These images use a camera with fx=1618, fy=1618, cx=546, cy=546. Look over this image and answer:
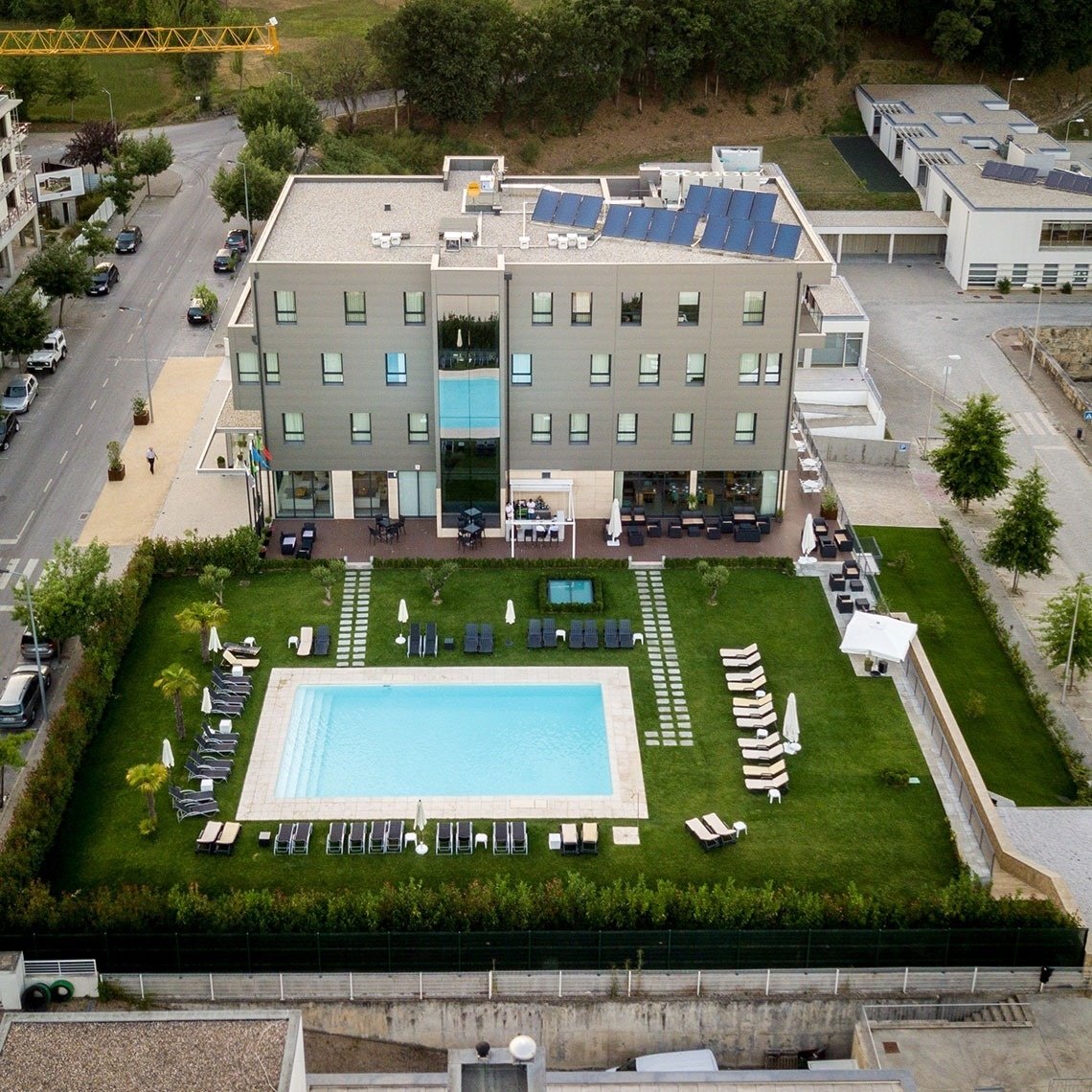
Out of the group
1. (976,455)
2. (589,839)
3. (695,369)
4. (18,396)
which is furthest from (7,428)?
(976,455)

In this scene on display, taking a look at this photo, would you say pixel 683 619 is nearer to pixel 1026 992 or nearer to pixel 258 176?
pixel 1026 992

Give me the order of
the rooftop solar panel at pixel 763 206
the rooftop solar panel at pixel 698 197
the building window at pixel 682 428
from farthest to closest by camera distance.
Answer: the rooftop solar panel at pixel 698 197, the rooftop solar panel at pixel 763 206, the building window at pixel 682 428

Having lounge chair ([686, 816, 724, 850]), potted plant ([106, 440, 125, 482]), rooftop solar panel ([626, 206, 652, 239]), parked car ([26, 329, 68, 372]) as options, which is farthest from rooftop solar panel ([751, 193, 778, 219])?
parked car ([26, 329, 68, 372])

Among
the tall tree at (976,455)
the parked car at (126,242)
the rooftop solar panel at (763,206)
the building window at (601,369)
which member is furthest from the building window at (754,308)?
the parked car at (126,242)

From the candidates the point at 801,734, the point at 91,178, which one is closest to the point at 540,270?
the point at 801,734

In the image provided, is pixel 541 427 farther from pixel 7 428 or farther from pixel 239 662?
pixel 7 428

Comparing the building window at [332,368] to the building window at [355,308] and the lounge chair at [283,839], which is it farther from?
the lounge chair at [283,839]
